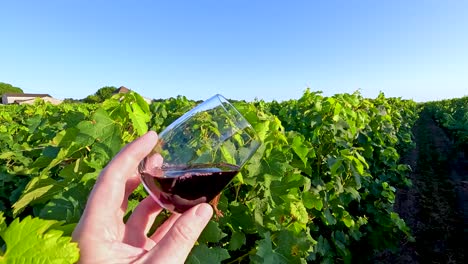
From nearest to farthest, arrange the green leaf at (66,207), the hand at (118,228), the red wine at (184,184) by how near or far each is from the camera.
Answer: the hand at (118,228), the red wine at (184,184), the green leaf at (66,207)

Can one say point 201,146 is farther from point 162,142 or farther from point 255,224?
point 255,224

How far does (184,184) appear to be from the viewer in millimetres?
1292

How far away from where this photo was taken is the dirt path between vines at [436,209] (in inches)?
234

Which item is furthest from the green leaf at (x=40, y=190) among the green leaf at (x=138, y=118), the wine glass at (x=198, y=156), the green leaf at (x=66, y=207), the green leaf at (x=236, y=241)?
the green leaf at (x=236, y=241)

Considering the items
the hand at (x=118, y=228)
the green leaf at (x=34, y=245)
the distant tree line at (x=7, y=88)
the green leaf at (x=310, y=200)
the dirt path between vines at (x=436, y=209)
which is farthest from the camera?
the distant tree line at (x=7, y=88)

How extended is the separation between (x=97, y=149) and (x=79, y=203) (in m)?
0.23

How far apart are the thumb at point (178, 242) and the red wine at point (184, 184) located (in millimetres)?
170

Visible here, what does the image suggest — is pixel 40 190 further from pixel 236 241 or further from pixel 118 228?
pixel 236 241

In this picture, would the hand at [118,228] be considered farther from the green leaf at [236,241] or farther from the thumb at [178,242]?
the green leaf at [236,241]

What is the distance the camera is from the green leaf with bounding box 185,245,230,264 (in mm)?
1524

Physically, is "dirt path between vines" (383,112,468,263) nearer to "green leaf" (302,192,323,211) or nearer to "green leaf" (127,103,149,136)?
"green leaf" (302,192,323,211)

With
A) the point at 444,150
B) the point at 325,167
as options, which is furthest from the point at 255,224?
the point at 444,150

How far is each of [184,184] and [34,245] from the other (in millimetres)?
522

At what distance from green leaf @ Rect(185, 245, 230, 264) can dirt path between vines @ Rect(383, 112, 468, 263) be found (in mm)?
4882
